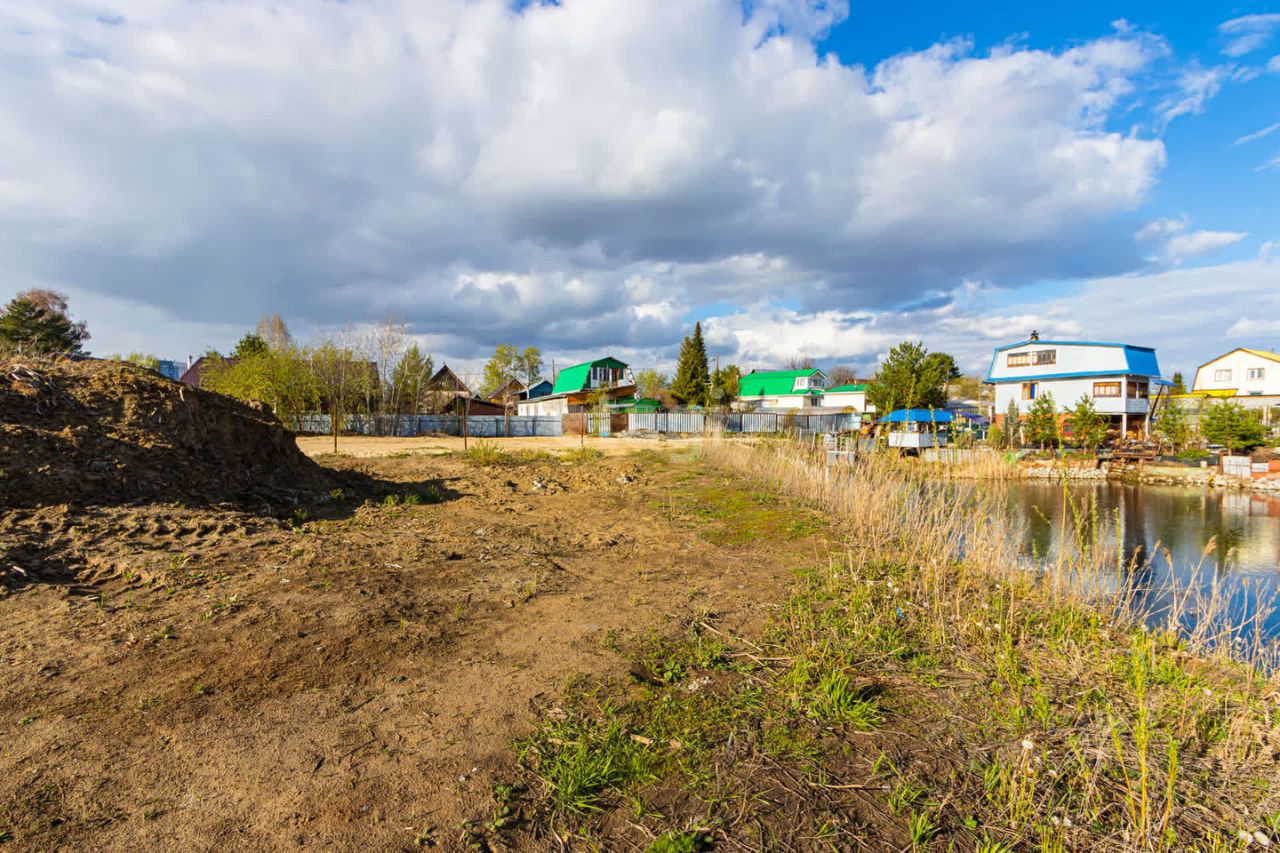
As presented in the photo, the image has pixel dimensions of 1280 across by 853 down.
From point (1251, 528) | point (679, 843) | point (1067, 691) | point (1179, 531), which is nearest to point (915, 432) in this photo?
point (1067, 691)

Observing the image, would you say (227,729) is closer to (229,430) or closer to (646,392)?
(229,430)

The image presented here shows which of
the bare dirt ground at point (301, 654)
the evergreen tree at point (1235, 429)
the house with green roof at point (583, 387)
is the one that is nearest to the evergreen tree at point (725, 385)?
the house with green roof at point (583, 387)

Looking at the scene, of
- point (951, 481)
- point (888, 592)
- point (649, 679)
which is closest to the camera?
point (649, 679)

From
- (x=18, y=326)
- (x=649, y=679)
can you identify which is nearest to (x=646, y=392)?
(x=18, y=326)

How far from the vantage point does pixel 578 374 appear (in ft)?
164

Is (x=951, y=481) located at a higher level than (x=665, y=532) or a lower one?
higher

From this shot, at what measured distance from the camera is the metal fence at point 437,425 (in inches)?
1293

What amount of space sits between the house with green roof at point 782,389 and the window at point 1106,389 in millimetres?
21154

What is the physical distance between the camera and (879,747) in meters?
2.54

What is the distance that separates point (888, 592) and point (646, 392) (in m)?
56.1

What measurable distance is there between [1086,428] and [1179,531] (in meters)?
14.5

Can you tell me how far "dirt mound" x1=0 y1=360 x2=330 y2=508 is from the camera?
18.7 feet

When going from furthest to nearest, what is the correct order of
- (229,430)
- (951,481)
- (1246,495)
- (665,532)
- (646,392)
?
(646,392) < (1246,495) < (229,430) < (665,532) < (951,481)

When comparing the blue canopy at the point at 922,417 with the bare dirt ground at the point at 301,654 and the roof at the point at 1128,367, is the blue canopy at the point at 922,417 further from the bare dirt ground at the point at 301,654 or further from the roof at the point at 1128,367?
the roof at the point at 1128,367
